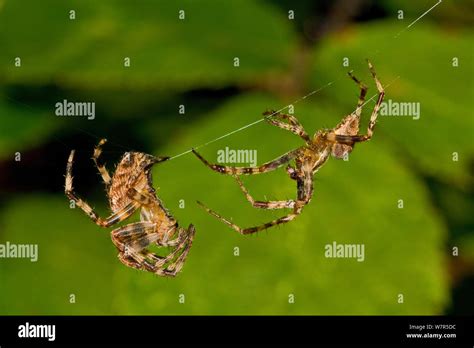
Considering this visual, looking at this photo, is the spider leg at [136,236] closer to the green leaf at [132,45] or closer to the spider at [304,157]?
the spider at [304,157]

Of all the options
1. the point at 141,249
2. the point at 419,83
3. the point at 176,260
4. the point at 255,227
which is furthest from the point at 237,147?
the point at 419,83

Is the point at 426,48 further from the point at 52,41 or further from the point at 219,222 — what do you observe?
the point at 52,41

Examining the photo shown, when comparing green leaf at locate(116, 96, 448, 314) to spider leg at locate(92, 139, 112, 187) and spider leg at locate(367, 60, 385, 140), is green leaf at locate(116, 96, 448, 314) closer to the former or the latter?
spider leg at locate(367, 60, 385, 140)

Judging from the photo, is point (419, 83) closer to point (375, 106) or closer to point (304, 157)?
point (375, 106)

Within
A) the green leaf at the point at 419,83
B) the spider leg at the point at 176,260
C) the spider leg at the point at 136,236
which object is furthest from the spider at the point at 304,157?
the spider leg at the point at 136,236

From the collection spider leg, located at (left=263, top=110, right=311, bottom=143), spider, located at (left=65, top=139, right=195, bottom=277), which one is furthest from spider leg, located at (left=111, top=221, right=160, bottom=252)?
spider leg, located at (left=263, top=110, right=311, bottom=143)

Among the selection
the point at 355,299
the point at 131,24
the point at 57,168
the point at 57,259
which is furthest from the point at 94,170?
the point at 355,299
